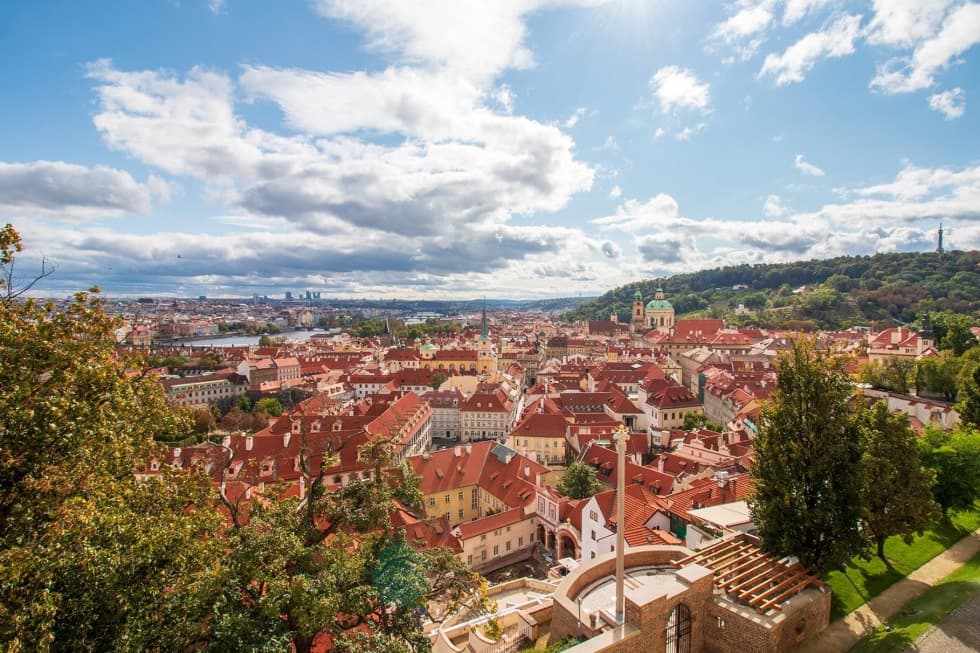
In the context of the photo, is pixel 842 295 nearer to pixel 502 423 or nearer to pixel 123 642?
pixel 502 423

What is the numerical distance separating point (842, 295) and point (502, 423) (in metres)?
137

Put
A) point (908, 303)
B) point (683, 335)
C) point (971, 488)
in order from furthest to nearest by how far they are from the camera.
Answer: point (908, 303) < point (683, 335) < point (971, 488)

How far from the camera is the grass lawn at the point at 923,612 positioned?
1063 cm

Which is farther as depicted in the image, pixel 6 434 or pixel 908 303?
pixel 908 303

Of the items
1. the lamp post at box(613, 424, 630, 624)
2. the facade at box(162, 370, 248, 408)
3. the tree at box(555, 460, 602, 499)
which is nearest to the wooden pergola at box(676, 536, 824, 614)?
the lamp post at box(613, 424, 630, 624)

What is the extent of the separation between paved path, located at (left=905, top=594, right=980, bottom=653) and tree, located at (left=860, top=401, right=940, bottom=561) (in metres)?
2.25

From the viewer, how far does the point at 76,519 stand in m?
6.94

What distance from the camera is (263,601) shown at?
754 centimetres

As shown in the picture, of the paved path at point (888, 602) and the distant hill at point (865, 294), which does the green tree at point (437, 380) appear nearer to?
the paved path at point (888, 602)

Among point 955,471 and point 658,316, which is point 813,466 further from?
point 658,316

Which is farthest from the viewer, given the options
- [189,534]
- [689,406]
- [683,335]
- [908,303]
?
[908,303]

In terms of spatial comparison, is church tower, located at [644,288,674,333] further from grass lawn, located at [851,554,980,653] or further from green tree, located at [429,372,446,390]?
grass lawn, located at [851,554,980,653]

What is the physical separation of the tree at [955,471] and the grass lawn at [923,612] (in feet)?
12.4

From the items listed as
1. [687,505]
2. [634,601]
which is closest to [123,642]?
[634,601]
